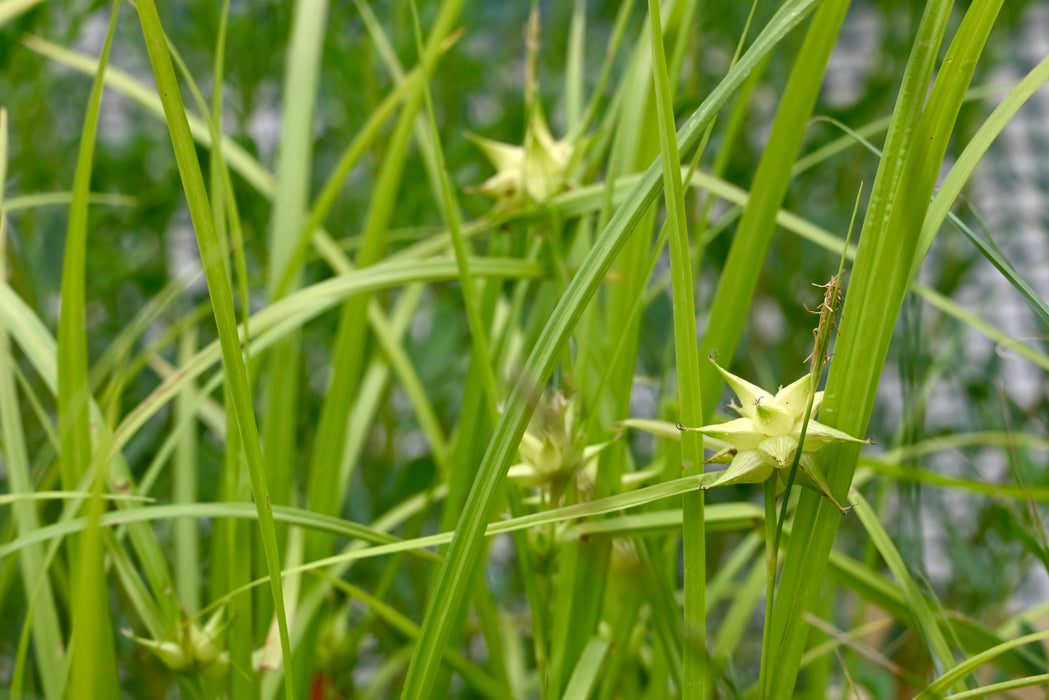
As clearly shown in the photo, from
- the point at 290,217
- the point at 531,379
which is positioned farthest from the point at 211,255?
the point at 290,217

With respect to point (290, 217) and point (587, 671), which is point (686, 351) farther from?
point (290, 217)

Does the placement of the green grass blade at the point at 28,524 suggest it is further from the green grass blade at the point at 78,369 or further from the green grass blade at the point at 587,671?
the green grass blade at the point at 587,671

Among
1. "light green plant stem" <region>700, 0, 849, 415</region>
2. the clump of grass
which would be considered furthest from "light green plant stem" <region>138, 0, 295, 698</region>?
"light green plant stem" <region>700, 0, 849, 415</region>

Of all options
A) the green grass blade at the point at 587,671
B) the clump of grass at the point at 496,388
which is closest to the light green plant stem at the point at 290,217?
the clump of grass at the point at 496,388

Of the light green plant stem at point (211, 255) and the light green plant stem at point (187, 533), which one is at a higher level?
the light green plant stem at point (211, 255)

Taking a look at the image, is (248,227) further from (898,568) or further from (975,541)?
(975,541)

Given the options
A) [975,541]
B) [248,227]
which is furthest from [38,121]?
[975,541]
